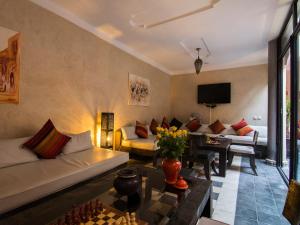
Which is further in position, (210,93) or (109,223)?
(210,93)

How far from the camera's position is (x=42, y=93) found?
2502 mm

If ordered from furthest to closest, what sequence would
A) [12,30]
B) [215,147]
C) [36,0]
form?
[215,147] < [36,0] < [12,30]

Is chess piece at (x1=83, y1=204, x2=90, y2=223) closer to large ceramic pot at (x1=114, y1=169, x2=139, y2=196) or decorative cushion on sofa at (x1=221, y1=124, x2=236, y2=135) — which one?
large ceramic pot at (x1=114, y1=169, x2=139, y2=196)

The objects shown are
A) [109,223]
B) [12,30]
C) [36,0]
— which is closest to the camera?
[109,223]

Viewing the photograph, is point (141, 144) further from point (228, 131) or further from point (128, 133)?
point (228, 131)

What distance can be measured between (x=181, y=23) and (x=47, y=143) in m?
2.91

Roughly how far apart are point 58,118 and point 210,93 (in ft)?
15.6

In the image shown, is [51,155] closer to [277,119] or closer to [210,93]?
[277,119]

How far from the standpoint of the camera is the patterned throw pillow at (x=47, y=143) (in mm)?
2111

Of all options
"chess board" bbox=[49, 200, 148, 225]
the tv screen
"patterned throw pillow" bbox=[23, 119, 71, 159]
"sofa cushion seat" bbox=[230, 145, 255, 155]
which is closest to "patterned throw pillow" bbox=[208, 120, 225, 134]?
the tv screen

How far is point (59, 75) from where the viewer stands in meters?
2.72

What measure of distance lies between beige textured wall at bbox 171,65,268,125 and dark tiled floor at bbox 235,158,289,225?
7.69ft

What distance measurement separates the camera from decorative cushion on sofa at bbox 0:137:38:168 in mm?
1822

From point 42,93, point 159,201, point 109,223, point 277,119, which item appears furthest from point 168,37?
point 109,223
